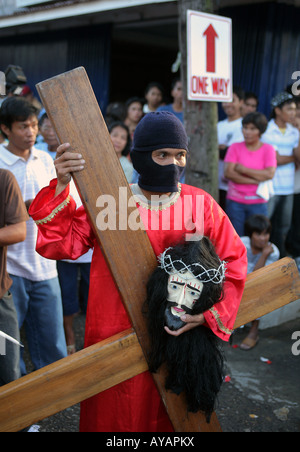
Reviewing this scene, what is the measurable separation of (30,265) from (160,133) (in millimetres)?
1587

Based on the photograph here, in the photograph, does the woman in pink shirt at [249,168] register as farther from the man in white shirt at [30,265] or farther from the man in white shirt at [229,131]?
the man in white shirt at [30,265]

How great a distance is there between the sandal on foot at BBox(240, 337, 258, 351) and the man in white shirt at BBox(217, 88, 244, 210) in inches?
74.0

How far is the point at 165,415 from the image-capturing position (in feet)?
6.65

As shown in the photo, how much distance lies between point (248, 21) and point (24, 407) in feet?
21.0

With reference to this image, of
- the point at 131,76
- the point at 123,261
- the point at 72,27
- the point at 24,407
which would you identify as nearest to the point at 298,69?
the point at 72,27

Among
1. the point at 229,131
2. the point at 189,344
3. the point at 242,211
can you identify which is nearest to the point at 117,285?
the point at 189,344

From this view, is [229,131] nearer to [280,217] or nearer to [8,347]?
[280,217]

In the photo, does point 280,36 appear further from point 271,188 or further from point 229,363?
point 229,363

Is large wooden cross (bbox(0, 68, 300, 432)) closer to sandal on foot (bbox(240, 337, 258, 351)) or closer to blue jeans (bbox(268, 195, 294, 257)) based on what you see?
sandal on foot (bbox(240, 337, 258, 351))

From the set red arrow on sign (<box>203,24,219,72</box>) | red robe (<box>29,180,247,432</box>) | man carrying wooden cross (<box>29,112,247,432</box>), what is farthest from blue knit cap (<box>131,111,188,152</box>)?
red arrow on sign (<box>203,24,219,72</box>)

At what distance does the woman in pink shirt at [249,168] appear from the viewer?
16.4 feet

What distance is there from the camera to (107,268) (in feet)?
6.52

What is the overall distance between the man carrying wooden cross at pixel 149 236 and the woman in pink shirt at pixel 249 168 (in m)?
3.10

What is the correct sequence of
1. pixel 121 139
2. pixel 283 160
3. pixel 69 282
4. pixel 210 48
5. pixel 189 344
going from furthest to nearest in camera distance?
pixel 283 160
pixel 121 139
pixel 69 282
pixel 210 48
pixel 189 344
